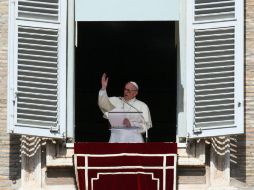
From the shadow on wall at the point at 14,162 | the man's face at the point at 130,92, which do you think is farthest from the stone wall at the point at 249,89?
the shadow on wall at the point at 14,162

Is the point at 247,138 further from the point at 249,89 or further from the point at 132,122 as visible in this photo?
the point at 132,122

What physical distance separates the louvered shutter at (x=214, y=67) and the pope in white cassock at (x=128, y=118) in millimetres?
607

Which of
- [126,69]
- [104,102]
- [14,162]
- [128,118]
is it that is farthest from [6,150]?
[126,69]

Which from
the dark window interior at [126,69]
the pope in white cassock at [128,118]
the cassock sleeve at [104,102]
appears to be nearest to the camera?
the pope in white cassock at [128,118]

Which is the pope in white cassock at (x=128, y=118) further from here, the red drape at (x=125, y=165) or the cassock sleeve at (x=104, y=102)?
the red drape at (x=125, y=165)

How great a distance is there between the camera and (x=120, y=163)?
547 inches

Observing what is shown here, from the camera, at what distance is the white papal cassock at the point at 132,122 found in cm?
1427

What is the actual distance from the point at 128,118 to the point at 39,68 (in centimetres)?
106

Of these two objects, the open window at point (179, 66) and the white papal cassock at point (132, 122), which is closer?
the open window at point (179, 66)

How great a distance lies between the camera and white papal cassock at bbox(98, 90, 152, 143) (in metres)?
14.3

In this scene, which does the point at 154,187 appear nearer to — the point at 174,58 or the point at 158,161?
the point at 158,161

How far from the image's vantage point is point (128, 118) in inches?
564

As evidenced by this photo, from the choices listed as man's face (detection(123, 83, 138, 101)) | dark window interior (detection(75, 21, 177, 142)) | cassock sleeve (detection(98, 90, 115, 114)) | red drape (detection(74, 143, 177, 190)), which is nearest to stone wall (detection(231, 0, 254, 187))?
red drape (detection(74, 143, 177, 190))

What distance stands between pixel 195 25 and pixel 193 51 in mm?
266
